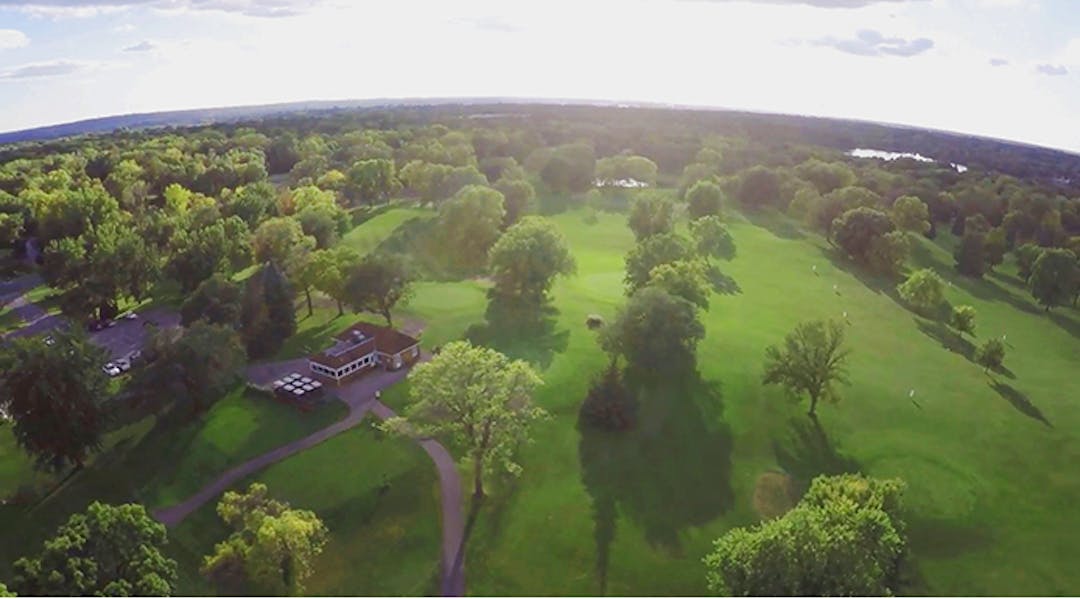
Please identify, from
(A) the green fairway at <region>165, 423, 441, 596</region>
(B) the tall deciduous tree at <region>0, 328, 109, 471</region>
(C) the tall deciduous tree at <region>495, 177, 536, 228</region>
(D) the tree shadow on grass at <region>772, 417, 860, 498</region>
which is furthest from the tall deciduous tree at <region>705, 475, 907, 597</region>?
(C) the tall deciduous tree at <region>495, 177, 536, 228</region>

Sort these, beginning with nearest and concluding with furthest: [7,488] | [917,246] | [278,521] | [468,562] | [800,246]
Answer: [278,521], [468,562], [7,488], [800,246], [917,246]

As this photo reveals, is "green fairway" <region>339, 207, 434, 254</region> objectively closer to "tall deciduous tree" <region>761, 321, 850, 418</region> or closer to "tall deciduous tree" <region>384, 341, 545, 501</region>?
"tall deciduous tree" <region>384, 341, 545, 501</region>

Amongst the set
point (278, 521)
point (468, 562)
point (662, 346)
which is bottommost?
point (468, 562)

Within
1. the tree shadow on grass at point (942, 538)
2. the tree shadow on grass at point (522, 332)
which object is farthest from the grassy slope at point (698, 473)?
the tree shadow on grass at point (522, 332)

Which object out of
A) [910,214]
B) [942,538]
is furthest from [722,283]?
[910,214]

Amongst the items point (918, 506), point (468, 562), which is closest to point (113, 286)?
point (468, 562)

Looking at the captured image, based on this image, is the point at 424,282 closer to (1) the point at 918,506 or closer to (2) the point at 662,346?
(2) the point at 662,346

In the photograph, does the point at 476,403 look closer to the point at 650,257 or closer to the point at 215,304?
the point at 215,304
